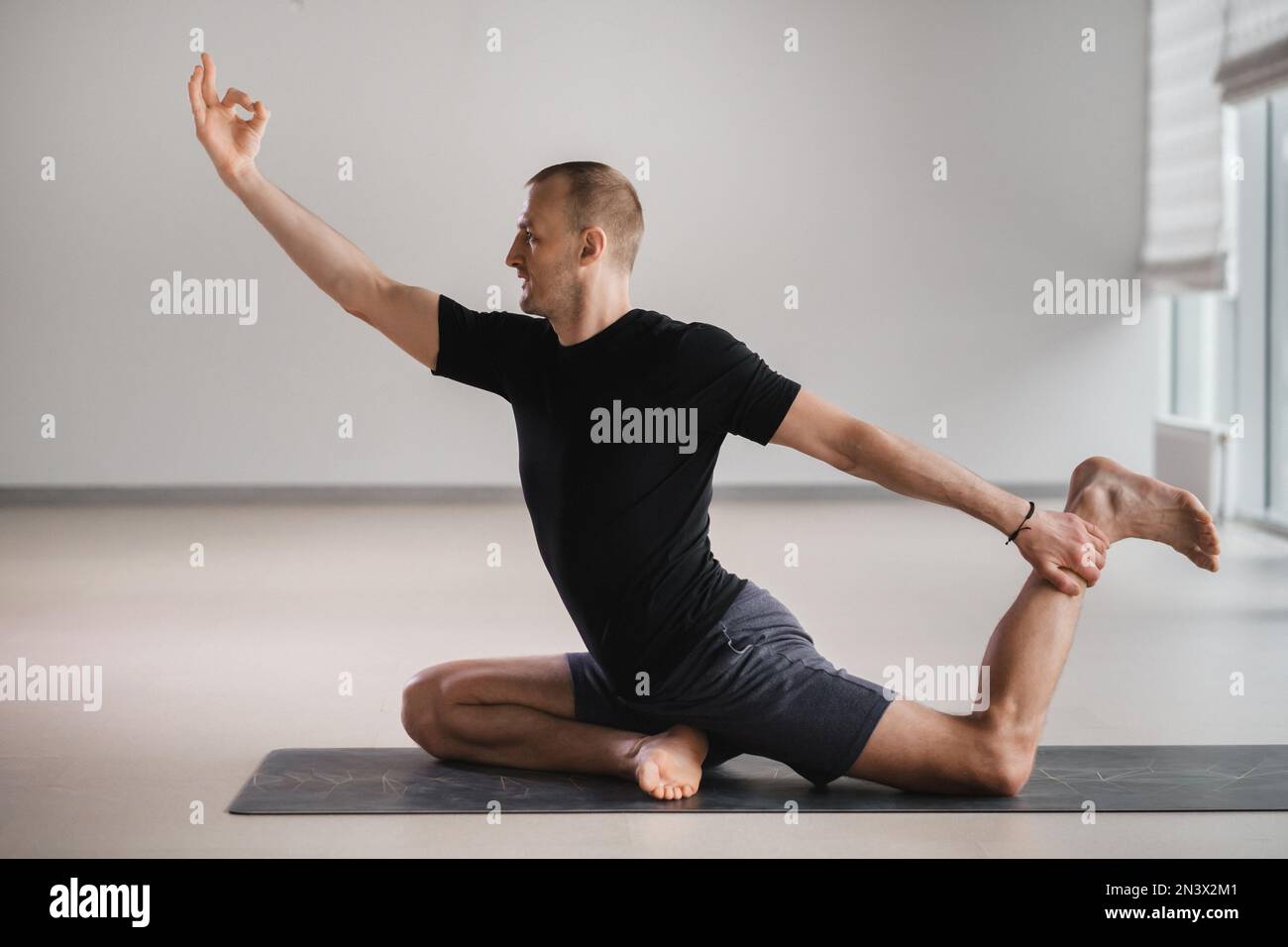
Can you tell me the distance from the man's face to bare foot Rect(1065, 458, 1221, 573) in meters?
0.96

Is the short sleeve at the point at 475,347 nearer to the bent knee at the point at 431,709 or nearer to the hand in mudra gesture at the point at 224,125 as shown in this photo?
the hand in mudra gesture at the point at 224,125

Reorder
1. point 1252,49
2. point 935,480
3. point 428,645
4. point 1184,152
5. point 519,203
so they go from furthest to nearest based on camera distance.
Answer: point 519,203
point 1184,152
point 1252,49
point 428,645
point 935,480

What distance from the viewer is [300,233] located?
2.64m

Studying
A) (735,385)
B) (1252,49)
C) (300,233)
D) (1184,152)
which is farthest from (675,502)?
(1184,152)

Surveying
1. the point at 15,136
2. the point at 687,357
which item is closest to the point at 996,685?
the point at 687,357

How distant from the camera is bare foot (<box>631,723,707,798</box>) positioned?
2711mm

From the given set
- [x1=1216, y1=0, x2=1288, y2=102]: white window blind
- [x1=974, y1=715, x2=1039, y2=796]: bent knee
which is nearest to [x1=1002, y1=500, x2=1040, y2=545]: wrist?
[x1=974, y1=715, x2=1039, y2=796]: bent knee

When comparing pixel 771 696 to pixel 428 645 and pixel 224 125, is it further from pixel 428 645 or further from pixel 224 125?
pixel 428 645

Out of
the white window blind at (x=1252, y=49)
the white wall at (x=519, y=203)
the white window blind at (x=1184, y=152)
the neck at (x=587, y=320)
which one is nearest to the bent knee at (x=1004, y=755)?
the neck at (x=587, y=320)

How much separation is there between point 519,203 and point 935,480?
592cm

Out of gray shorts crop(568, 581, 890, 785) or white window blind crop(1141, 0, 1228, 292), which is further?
white window blind crop(1141, 0, 1228, 292)

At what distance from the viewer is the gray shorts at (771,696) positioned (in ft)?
8.66

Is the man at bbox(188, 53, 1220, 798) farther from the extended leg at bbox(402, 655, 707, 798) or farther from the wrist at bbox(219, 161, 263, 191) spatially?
the extended leg at bbox(402, 655, 707, 798)

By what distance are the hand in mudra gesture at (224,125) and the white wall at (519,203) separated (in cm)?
532
